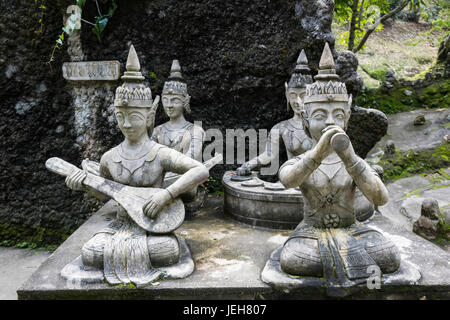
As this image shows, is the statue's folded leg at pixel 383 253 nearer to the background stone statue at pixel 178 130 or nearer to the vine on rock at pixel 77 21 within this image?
the background stone statue at pixel 178 130

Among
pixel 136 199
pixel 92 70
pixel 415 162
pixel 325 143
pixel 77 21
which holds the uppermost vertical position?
pixel 77 21

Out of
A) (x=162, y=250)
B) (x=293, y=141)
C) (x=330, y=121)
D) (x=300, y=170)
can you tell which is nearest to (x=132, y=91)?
(x=162, y=250)

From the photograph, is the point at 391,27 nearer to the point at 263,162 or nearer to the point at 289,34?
the point at 289,34

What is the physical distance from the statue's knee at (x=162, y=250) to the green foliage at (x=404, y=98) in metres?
8.05

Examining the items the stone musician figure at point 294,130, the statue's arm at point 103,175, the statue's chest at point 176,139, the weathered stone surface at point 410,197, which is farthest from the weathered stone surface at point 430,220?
the statue's arm at point 103,175

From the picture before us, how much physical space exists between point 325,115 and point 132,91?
1671mm

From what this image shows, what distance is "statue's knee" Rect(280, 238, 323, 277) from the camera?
2818 mm

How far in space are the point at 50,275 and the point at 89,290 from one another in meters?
0.45

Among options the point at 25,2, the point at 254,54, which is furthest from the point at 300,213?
the point at 25,2

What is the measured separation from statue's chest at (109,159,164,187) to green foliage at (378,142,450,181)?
18.3 ft

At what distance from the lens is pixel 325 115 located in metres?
2.96

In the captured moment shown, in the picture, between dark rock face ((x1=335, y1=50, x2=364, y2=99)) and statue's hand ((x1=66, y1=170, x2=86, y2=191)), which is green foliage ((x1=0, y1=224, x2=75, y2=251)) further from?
dark rock face ((x1=335, y1=50, x2=364, y2=99))

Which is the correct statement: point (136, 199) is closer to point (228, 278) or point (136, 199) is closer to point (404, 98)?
point (228, 278)

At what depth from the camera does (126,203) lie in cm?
319
